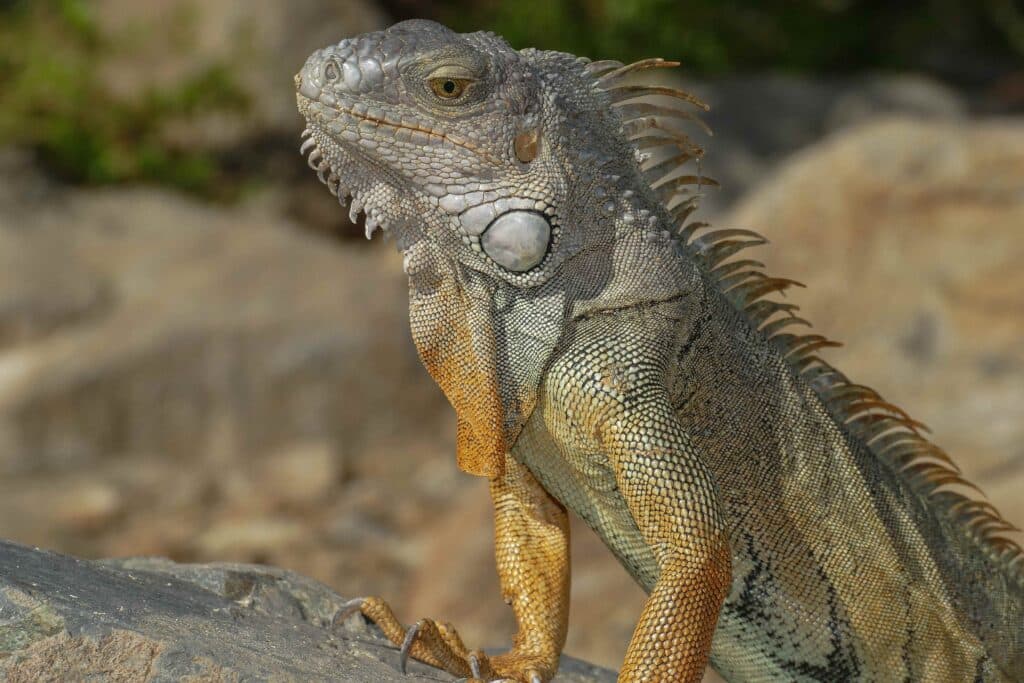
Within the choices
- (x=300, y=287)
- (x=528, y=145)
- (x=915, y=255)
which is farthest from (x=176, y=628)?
(x=300, y=287)

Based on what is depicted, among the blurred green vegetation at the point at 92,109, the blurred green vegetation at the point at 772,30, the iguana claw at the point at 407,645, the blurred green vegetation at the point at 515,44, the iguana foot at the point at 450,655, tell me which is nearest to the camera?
the iguana claw at the point at 407,645

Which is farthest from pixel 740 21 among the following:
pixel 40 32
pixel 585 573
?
pixel 585 573

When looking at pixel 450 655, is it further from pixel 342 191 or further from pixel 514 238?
pixel 342 191

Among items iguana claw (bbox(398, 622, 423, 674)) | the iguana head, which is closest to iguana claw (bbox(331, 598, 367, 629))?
iguana claw (bbox(398, 622, 423, 674))

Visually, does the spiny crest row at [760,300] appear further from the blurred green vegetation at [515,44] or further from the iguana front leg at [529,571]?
the blurred green vegetation at [515,44]

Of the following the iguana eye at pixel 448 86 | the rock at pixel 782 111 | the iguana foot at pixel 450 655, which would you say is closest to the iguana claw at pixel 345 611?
the iguana foot at pixel 450 655
